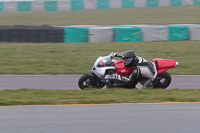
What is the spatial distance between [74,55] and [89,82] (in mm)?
6667

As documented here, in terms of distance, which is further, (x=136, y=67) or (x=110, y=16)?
(x=110, y=16)

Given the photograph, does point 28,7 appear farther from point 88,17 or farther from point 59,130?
point 59,130

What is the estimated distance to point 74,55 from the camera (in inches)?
602

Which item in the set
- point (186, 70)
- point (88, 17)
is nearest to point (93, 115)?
point (186, 70)

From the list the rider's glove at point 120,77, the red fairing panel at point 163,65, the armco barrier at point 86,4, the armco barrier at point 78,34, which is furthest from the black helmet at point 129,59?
the armco barrier at point 86,4

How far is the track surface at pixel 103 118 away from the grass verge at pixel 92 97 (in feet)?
1.23

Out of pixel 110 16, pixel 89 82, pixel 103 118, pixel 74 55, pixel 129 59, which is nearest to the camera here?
pixel 103 118

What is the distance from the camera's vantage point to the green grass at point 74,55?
42.0ft

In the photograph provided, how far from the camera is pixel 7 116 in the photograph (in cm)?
591

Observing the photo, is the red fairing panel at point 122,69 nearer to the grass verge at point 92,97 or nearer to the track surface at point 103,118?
the grass verge at point 92,97

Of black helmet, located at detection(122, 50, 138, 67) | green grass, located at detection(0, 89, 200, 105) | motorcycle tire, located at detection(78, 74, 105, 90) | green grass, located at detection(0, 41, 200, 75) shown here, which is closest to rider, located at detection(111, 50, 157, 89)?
black helmet, located at detection(122, 50, 138, 67)

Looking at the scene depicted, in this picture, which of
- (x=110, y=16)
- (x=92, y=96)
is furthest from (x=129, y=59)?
(x=110, y=16)

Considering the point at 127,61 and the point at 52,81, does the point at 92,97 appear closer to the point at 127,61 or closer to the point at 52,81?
the point at 127,61

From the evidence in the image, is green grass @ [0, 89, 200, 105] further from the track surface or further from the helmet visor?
the helmet visor
